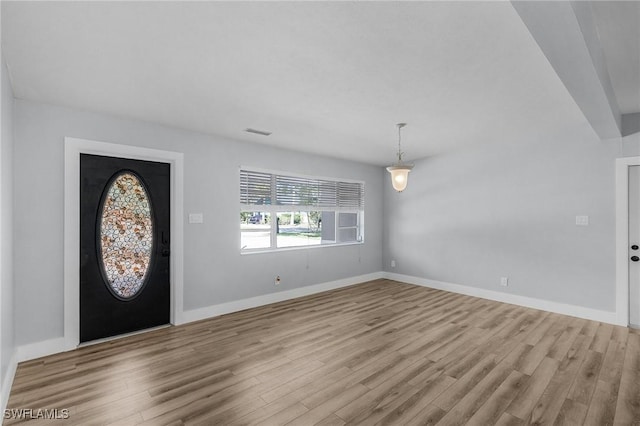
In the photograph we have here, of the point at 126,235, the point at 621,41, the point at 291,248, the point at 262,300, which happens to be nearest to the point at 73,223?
the point at 126,235

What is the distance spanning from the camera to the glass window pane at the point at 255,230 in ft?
15.2

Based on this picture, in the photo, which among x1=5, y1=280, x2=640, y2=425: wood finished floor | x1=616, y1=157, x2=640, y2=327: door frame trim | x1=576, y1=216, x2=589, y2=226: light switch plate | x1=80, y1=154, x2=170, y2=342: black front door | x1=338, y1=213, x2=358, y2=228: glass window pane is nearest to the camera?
x1=5, y1=280, x2=640, y2=425: wood finished floor

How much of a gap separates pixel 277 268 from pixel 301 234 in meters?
0.80

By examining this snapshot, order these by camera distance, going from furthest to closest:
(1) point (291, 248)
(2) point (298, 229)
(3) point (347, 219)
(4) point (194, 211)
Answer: (3) point (347, 219) → (2) point (298, 229) → (1) point (291, 248) → (4) point (194, 211)

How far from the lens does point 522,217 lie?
4660mm

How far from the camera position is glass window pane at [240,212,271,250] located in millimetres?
4645

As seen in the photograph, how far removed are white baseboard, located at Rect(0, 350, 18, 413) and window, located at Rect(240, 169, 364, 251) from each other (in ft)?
8.44

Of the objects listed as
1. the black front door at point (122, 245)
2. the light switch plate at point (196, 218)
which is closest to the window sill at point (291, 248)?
the light switch plate at point (196, 218)

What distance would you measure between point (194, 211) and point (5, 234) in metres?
1.86

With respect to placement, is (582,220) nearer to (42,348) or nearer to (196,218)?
(196,218)

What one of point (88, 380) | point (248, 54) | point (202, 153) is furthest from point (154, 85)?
point (88, 380)

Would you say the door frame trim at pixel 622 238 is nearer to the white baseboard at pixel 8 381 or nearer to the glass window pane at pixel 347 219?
the glass window pane at pixel 347 219

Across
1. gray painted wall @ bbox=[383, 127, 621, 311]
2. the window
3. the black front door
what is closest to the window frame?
the window

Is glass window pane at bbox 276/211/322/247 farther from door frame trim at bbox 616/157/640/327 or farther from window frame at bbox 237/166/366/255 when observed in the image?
door frame trim at bbox 616/157/640/327
